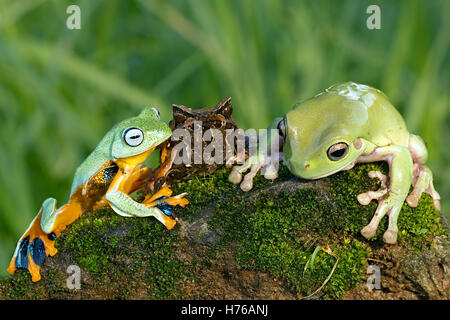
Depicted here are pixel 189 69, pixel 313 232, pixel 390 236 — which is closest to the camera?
pixel 390 236

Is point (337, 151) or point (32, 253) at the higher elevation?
point (337, 151)

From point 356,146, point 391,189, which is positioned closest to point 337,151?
point 356,146

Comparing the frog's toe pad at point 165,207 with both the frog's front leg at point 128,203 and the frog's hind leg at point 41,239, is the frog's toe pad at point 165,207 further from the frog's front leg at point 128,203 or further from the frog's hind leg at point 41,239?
the frog's hind leg at point 41,239

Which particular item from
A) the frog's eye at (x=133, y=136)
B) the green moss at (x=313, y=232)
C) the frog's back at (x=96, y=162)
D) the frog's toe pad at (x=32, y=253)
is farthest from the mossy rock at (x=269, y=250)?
the frog's eye at (x=133, y=136)

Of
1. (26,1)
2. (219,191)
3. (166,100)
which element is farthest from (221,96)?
(219,191)

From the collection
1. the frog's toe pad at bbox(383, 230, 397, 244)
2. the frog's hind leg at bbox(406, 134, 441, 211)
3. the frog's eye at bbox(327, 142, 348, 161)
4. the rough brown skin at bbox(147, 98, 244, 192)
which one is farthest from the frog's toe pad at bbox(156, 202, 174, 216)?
the frog's hind leg at bbox(406, 134, 441, 211)

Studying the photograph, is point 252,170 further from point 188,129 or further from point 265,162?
point 188,129

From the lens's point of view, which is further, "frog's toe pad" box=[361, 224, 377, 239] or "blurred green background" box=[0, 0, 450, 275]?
"blurred green background" box=[0, 0, 450, 275]

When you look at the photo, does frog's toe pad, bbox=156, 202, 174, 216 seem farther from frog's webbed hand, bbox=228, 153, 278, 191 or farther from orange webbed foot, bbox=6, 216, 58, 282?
orange webbed foot, bbox=6, 216, 58, 282
